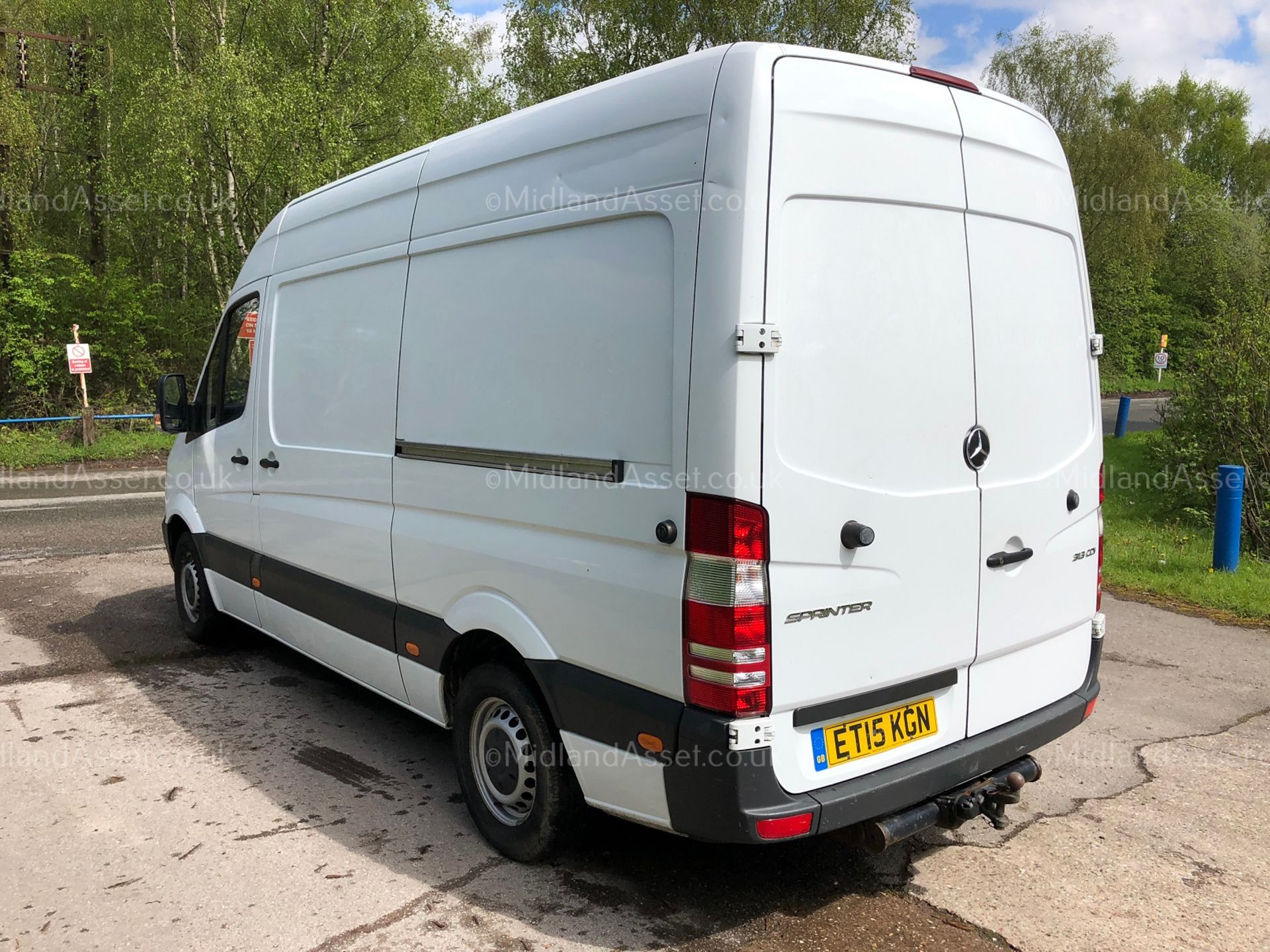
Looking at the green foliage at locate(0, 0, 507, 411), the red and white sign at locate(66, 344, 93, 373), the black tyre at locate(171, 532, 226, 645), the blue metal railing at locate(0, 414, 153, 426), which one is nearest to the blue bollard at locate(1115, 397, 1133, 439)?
the green foliage at locate(0, 0, 507, 411)

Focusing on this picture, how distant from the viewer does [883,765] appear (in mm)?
2979

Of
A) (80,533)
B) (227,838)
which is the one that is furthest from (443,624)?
(80,533)

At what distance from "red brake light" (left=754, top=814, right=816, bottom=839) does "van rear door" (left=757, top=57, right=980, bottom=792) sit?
9 centimetres

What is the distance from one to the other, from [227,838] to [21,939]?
753 mm

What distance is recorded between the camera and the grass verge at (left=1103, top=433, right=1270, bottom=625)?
716cm

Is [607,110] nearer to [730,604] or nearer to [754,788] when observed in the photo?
[730,604]

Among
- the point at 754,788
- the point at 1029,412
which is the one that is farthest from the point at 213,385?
the point at 1029,412

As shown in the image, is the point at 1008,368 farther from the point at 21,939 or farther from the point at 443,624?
the point at 21,939

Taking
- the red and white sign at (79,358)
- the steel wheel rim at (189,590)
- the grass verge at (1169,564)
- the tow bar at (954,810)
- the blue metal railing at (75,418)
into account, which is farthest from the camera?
the blue metal railing at (75,418)

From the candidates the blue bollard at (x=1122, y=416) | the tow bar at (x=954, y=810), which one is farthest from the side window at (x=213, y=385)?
the blue bollard at (x=1122, y=416)

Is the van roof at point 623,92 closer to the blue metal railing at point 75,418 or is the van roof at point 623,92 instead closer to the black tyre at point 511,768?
the black tyre at point 511,768

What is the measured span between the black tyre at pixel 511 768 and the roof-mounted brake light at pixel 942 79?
2394 mm

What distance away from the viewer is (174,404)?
593 cm

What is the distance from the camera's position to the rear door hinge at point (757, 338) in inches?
104
